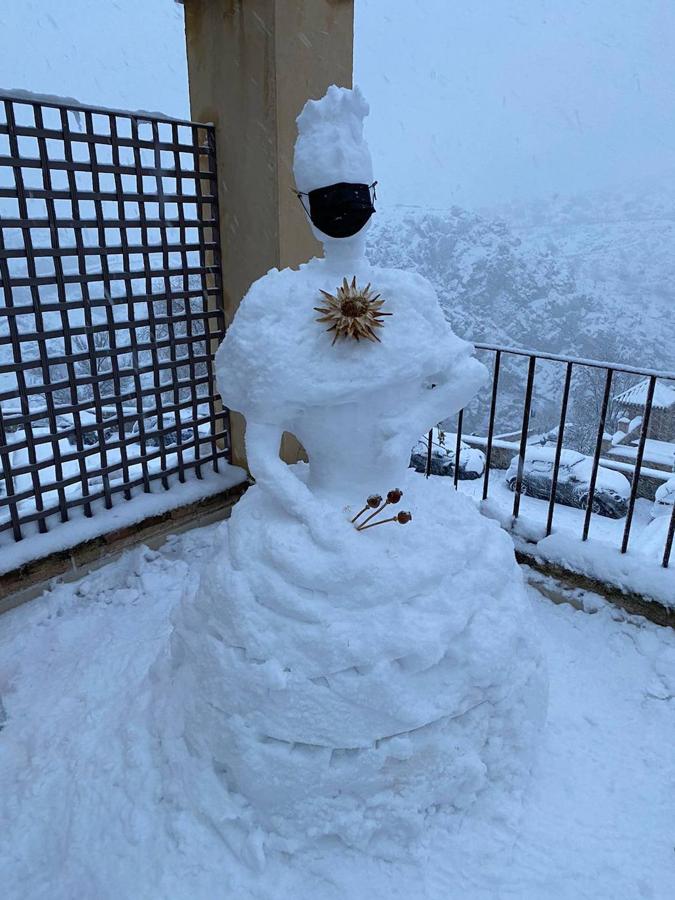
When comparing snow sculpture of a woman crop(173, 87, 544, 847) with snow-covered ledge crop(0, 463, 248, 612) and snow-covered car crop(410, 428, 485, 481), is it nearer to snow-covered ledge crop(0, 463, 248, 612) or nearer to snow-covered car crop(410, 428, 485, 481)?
snow-covered ledge crop(0, 463, 248, 612)

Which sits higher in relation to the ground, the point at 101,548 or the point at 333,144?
the point at 333,144

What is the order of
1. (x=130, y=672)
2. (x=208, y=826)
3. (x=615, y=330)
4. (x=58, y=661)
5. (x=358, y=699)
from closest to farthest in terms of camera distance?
(x=358, y=699) → (x=208, y=826) → (x=130, y=672) → (x=58, y=661) → (x=615, y=330)

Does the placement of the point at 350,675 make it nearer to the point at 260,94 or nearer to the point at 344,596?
the point at 344,596

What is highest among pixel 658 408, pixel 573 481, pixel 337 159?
pixel 337 159

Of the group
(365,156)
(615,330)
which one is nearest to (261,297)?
(365,156)

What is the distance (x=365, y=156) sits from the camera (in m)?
1.66

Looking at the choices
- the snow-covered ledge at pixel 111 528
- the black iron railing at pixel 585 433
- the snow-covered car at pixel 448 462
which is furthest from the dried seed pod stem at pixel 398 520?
the snow-covered car at pixel 448 462

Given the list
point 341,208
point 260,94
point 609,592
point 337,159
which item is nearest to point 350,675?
point 341,208

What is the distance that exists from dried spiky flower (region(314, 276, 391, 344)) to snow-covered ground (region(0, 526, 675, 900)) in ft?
3.30

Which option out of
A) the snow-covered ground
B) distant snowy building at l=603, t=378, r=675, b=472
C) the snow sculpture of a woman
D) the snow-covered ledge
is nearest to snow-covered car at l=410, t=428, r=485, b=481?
distant snowy building at l=603, t=378, r=675, b=472

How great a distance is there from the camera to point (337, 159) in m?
1.59

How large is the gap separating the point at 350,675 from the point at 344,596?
20cm

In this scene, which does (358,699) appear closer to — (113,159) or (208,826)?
(208,826)

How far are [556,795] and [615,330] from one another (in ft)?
102
